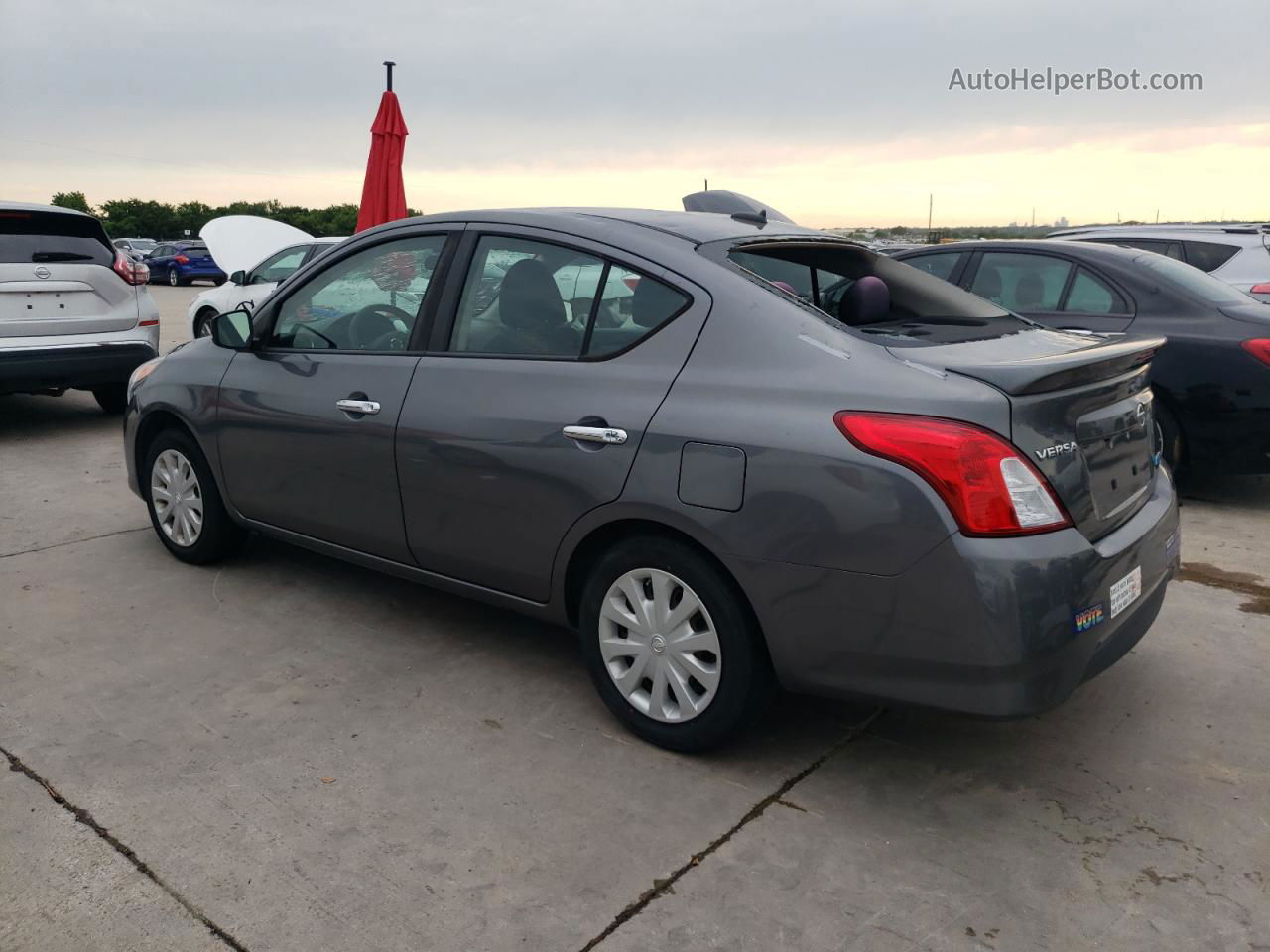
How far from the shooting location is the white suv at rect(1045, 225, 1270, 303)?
7633 mm

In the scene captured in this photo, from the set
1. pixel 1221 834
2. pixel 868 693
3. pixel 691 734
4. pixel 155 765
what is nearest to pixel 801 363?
pixel 868 693

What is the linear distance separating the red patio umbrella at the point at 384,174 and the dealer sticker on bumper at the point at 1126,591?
10043 mm

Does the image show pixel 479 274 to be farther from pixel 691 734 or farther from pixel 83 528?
pixel 83 528

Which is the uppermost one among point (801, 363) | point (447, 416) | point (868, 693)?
point (801, 363)

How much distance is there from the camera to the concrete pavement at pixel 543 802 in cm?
248

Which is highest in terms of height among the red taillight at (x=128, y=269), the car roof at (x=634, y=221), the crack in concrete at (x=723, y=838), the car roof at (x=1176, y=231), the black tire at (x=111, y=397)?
the car roof at (x=634, y=221)

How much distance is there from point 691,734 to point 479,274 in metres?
1.73

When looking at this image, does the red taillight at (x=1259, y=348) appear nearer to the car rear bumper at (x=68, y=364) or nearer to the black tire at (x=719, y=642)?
the black tire at (x=719, y=642)

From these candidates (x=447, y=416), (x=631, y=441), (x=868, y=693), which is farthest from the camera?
(x=447, y=416)

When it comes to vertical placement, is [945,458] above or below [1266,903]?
above

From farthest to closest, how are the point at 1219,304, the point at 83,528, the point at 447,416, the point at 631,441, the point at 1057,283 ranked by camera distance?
1. the point at 1057,283
2. the point at 1219,304
3. the point at 83,528
4. the point at 447,416
5. the point at 631,441

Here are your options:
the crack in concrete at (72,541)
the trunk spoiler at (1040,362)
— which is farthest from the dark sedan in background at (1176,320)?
the crack in concrete at (72,541)

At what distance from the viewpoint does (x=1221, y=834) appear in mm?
2834

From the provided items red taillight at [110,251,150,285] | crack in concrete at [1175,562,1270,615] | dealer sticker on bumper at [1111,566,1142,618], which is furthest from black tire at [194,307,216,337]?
dealer sticker on bumper at [1111,566,1142,618]
